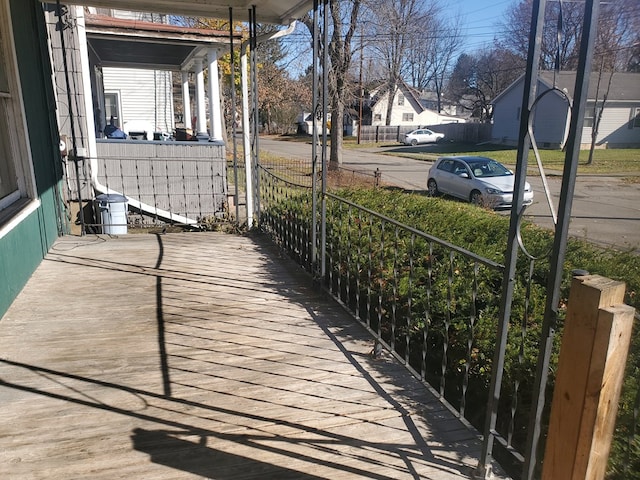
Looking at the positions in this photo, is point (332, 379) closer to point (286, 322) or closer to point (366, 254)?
point (286, 322)

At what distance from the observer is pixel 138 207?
8391 mm

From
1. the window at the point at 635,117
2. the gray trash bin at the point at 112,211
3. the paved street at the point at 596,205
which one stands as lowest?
the paved street at the point at 596,205

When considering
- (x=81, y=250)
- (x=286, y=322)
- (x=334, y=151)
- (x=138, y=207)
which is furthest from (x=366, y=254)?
(x=334, y=151)

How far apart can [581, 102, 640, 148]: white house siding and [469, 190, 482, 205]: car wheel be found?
41.0ft

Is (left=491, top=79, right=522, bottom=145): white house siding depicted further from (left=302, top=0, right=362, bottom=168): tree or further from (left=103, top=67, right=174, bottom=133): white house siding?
(left=103, top=67, right=174, bottom=133): white house siding

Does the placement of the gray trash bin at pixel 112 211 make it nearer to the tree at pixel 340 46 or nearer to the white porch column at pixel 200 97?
the white porch column at pixel 200 97

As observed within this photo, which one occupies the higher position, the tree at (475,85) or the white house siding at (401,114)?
the tree at (475,85)

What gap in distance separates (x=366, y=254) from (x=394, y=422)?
1733 mm

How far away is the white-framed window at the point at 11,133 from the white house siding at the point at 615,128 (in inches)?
892

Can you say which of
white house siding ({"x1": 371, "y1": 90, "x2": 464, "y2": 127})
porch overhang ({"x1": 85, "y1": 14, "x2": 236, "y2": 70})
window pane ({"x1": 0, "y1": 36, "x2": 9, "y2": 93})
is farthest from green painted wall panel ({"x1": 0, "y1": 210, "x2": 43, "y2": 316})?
white house siding ({"x1": 371, "y1": 90, "x2": 464, "y2": 127})

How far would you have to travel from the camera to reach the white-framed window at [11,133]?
14.7 feet

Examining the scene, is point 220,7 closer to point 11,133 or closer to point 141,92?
point 11,133

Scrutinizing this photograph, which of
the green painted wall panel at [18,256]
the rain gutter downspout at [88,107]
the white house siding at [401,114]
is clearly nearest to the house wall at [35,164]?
the green painted wall panel at [18,256]

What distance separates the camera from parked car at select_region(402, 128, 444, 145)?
3925 centimetres
